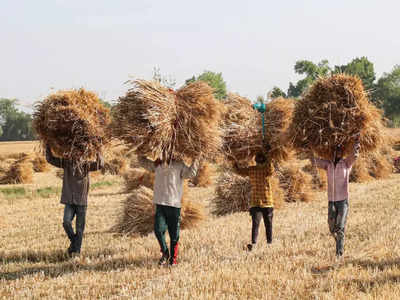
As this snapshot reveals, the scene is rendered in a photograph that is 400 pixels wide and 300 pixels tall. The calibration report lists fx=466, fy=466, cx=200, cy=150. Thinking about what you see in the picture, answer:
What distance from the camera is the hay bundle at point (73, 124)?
7.25 meters

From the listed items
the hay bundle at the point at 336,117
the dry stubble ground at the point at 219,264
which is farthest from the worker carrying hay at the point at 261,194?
the hay bundle at the point at 336,117

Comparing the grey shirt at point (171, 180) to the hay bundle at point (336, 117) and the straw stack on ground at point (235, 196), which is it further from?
the straw stack on ground at point (235, 196)

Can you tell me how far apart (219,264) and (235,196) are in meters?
6.22

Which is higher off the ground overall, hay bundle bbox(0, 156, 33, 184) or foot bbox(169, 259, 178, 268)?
hay bundle bbox(0, 156, 33, 184)

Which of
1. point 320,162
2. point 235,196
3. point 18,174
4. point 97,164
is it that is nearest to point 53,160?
point 97,164

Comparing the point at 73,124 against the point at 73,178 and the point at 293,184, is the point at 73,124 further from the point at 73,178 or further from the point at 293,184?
the point at 293,184

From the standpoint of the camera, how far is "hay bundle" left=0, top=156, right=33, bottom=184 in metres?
21.5

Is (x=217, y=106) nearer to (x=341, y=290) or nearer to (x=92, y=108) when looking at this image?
(x=92, y=108)

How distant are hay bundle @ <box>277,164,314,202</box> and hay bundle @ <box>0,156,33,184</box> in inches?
513

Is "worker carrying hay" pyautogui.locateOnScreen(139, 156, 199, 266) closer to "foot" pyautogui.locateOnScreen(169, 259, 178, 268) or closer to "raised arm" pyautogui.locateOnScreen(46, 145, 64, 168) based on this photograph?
"foot" pyautogui.locateOnScreen(169, 259, 178, 268)

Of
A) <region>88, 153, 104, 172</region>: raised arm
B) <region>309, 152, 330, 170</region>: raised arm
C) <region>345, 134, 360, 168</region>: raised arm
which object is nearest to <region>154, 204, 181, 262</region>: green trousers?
<region>88, 153, 104, 172</region>: raised arm

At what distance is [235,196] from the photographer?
1258 cm

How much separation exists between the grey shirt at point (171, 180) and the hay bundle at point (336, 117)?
167cm

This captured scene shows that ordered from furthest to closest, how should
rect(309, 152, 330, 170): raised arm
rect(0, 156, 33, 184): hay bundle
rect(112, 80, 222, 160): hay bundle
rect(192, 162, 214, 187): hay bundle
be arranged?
rect(0, 156, 33, 184): hay bundle, rect(192, 162, 214, 187): hay bundle, rect(309, 152, 330, 170): raised arm, rect(112, 80, 222, 160): hay bundle
